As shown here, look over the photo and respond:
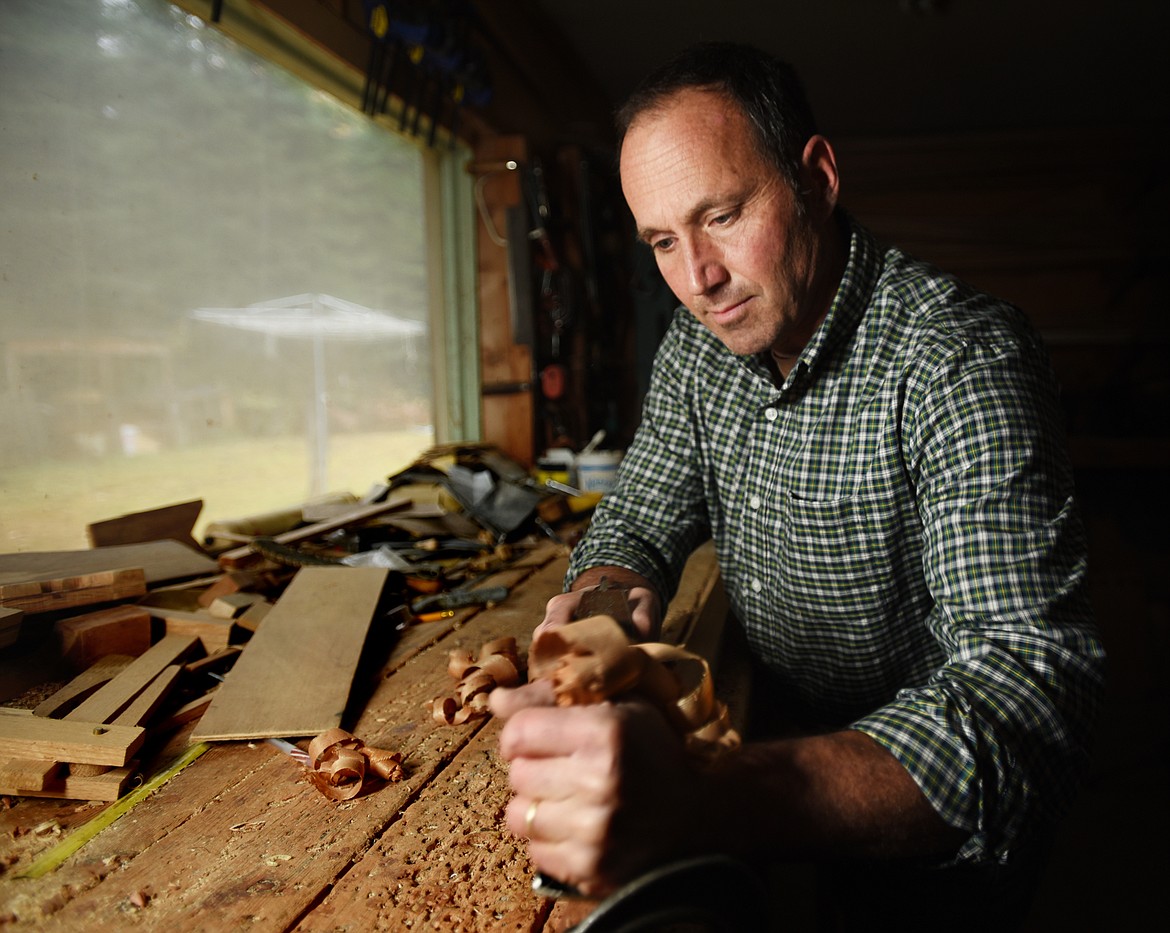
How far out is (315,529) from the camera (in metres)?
2.09

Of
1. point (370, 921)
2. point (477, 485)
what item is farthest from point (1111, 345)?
point (370, 921)

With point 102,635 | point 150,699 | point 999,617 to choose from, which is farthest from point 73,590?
point 999,617

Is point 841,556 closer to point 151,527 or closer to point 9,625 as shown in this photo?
point 9,625

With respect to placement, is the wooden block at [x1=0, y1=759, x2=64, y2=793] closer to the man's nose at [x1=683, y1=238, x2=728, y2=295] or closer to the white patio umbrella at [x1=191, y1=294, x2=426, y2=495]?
the man's nose at [x1=683, y1=238, x2=728, y2=295]

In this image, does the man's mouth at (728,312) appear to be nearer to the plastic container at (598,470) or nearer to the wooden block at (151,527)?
the wooden block at (151,527)

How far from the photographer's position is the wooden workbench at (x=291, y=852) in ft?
2.40

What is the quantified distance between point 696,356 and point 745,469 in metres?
0.29

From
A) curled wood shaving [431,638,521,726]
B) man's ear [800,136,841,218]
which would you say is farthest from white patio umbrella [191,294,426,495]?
man's ear [800,136,841,218]

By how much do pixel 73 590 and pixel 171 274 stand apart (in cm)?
100

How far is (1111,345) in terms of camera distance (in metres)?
4.51

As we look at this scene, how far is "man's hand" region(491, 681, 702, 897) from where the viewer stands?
607 millimetres

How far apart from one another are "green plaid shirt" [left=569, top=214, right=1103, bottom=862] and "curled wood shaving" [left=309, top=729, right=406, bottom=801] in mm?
568

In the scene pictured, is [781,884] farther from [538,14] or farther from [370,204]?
[538,14]

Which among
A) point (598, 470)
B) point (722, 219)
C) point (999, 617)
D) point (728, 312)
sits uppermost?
point (722, 219)
